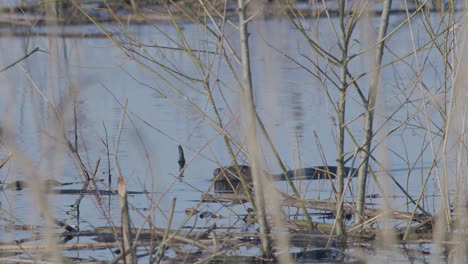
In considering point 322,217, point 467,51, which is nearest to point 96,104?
point 322,217

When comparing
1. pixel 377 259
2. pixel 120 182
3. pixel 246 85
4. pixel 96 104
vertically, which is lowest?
pixel 377 259

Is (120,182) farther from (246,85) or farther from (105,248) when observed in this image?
(105,248)

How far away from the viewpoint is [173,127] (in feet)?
Answer: 24.5

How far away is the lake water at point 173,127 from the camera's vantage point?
413cm

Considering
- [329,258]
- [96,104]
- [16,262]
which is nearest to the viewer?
[16,262]

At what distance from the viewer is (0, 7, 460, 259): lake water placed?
413 centimetres

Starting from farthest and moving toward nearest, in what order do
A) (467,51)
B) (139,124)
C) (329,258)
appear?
(139,124)
(329,258)
(467,51)

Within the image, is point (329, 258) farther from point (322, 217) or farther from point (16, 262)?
point (16, 262)

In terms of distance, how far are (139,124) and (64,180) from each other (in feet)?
5.50

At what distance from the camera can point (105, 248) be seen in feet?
13.5

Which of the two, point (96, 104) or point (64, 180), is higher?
point (96, 104)

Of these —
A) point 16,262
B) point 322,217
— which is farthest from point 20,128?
point 16,262

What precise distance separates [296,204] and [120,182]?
1592 mm

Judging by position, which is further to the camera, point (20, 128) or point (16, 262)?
point (20, 128)
